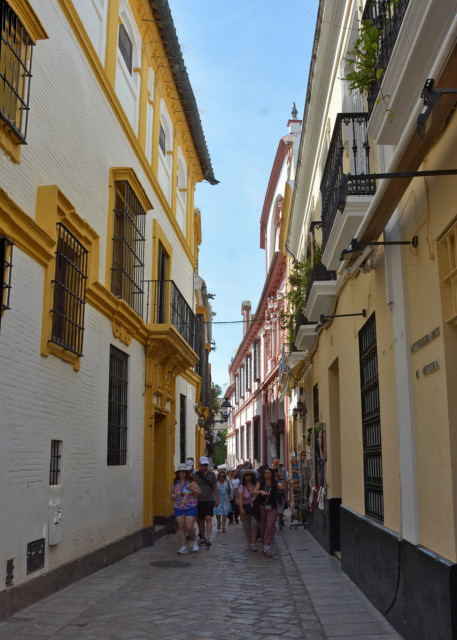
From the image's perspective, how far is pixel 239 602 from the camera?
7422mm

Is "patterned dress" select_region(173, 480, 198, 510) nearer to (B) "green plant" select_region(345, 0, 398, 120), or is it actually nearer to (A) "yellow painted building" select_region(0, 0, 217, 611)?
(A) "yellow painted building" select_region(0, 0, 217, 611)

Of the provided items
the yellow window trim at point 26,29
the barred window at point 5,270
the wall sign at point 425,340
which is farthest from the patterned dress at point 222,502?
the wall sign at point 425,340

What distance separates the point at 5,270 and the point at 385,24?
4037 millimetres

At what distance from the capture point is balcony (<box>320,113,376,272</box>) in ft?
24.5

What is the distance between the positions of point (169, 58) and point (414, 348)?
11099 millimetres

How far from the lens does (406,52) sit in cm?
486

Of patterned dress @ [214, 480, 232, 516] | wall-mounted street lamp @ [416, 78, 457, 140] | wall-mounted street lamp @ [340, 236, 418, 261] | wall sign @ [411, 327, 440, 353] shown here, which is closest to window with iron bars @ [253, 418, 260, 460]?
patterned dress @ [214, 480, 232, 516]

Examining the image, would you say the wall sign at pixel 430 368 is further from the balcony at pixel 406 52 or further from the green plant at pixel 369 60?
the green plant at pixel 369 60

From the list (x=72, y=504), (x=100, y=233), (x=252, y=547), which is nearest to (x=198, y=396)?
(x=252, y=547)

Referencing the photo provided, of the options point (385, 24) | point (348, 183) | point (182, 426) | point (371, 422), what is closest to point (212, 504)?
point (371, 422)

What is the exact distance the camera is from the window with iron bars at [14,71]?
6.50 metres

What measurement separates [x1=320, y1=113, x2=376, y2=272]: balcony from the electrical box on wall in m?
4.48

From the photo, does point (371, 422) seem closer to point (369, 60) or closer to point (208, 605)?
point (208, 605)

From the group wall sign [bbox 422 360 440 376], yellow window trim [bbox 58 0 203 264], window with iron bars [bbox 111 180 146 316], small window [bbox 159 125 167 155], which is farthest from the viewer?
small window [bbox 159 125 167 155]
